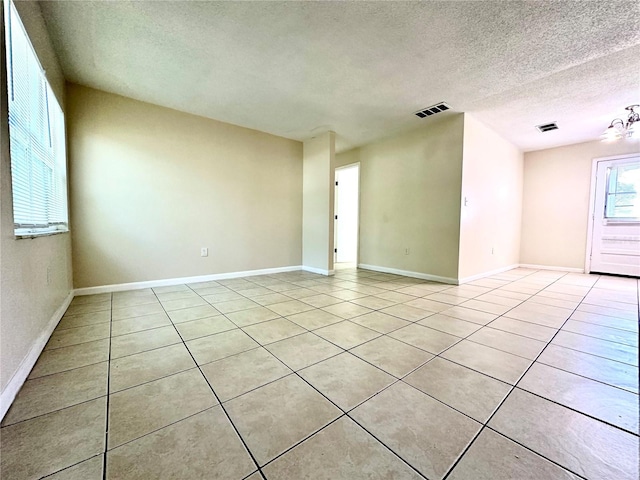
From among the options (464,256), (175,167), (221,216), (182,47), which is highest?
(182,47)

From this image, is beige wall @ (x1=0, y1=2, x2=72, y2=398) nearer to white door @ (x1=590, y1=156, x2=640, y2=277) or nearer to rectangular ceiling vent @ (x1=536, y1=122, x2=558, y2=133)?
rectangular ceiling vent @ (x1=536, y1=122, x2=558, y2=133)

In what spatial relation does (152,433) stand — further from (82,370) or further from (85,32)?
(85,32)

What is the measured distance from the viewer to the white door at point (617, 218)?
4.39 m

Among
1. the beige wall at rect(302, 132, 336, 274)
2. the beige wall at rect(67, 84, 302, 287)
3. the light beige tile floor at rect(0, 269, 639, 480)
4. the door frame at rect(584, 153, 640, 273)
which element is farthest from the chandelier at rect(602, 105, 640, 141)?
the beige wall at rect(67, 84, 302, 287)

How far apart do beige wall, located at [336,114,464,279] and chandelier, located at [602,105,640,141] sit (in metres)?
2.34

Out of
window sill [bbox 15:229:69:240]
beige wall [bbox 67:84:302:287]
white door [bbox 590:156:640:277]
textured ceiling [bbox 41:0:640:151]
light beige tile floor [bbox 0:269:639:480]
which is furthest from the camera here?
white door [bbox 590:156:640:277]

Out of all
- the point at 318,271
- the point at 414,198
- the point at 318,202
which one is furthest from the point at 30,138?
the point at 414,198

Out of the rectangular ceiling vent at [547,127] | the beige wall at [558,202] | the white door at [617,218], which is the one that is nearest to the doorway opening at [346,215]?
the rectangular ceiling vent at [547,127]

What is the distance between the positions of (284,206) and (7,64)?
3566 millimetres

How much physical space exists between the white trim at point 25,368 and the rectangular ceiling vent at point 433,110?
445 centimetres

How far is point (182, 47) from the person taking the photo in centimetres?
230

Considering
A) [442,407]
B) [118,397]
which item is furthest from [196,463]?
[442,407]

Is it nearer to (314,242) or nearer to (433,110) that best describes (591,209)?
(433,110)

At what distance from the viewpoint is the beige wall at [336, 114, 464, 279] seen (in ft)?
12.5
